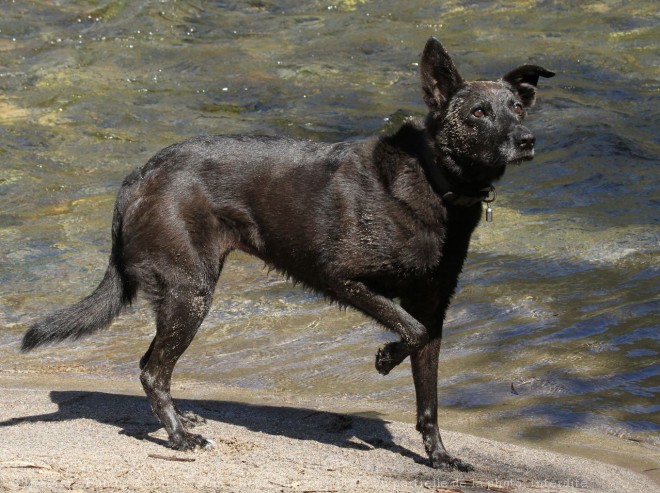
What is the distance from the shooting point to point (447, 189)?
5.95 m

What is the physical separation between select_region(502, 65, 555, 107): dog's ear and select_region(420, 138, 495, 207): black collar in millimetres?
A: 696

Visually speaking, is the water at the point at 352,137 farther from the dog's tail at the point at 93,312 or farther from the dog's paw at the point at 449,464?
the dog's tail at the point at 93,312

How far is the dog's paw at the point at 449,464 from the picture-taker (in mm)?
5784

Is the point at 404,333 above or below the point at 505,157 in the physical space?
below

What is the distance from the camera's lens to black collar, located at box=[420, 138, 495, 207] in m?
5.95

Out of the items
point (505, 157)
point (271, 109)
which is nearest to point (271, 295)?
point (505, 157)

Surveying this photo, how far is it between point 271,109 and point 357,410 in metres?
7.73

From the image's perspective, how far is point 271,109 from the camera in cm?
1410

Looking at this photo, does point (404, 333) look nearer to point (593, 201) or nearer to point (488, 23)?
point (593, 201)

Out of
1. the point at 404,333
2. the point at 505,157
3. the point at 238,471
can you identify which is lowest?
the point at 238,471

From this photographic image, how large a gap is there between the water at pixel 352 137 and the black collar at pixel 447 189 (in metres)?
1.58

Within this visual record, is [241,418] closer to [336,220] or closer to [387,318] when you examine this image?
[387,318]

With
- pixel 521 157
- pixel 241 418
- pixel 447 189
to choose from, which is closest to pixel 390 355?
pixel 447 189

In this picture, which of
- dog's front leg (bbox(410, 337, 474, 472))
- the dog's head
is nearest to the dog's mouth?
the dog's head
